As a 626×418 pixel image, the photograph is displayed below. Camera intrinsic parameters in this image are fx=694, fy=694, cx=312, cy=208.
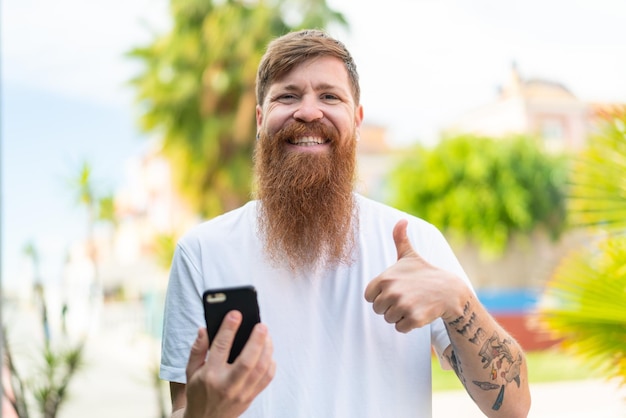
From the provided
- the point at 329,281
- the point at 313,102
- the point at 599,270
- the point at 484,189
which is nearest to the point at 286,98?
the point at 313,102

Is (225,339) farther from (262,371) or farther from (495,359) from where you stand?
(495,359)

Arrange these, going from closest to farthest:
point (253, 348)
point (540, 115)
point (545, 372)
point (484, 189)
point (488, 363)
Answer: point (253, 348)
point (488, 363)
point (545, 372)
point (484, 189)
point (540, 115)

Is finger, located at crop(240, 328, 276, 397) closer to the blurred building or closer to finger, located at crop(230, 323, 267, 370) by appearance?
finger, located at crop(230, 323, 267, 370)

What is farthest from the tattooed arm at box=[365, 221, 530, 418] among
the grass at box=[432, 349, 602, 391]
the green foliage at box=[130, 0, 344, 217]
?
the green foliage at box=[130, 0, 344, 217]

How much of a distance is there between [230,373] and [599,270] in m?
2.67

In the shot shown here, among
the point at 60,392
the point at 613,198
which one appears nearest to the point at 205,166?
the point at 60,392

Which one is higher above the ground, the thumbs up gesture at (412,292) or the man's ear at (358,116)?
the man's ear at (358,116)

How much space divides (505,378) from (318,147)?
26.2 inches

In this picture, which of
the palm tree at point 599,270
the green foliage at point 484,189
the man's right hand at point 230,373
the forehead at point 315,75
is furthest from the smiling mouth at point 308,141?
the green foliage at point 484,189

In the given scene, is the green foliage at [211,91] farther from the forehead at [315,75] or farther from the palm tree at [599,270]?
the forehead at [315,75]

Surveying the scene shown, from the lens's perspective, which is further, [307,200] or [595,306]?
[595,306]

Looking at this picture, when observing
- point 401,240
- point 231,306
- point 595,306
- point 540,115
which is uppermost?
point 540,115

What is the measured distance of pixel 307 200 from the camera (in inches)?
67.4

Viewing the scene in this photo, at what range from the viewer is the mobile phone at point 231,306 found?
1175 millimetres
